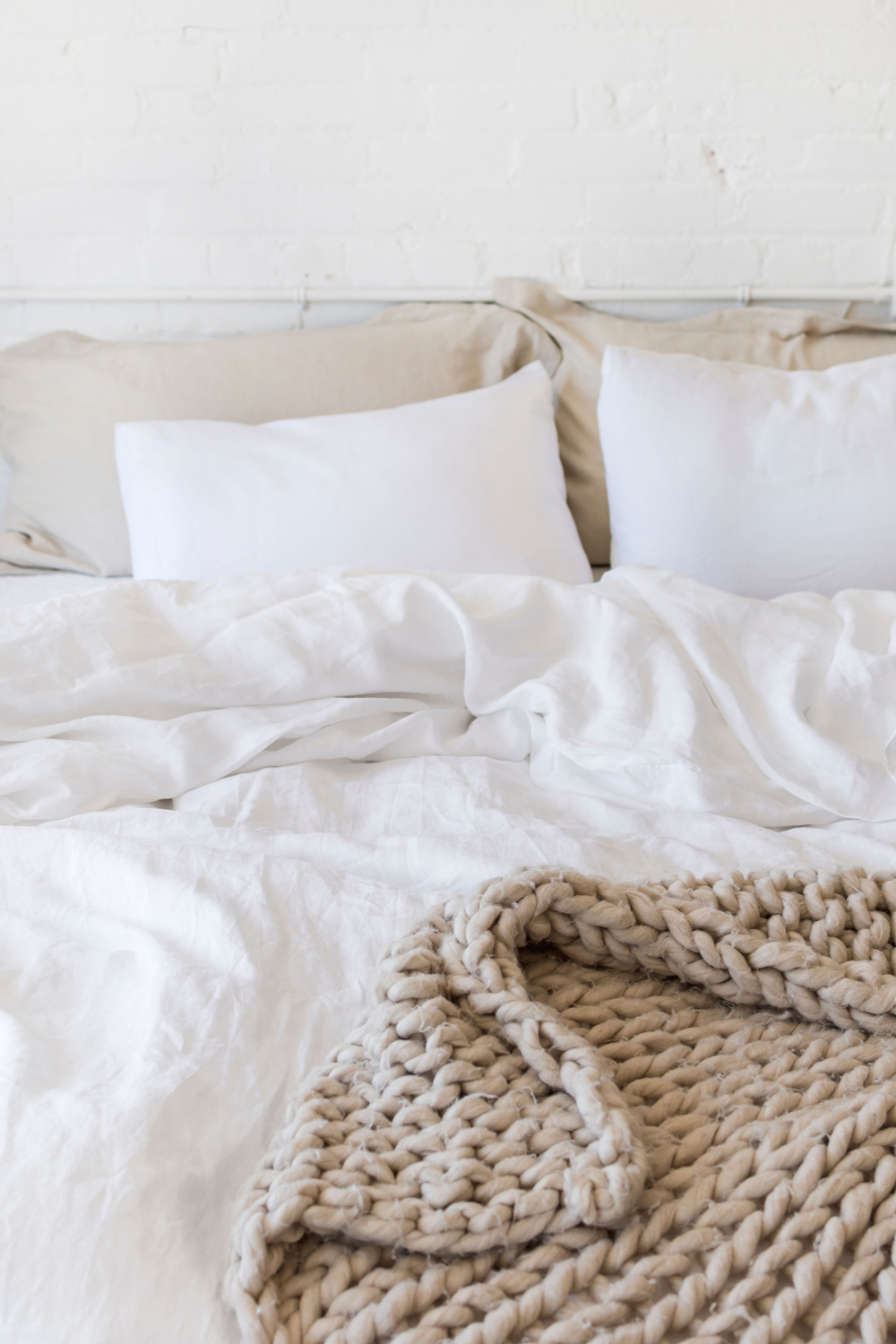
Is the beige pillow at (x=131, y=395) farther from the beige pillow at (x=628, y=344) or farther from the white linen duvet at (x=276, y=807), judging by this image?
the white linen duvet at (x=276, y=807)

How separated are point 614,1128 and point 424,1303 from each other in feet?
0.36

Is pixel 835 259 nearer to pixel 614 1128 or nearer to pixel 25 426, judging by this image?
pixel 25 426

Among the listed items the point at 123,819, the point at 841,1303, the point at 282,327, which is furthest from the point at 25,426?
the point at 841,1303

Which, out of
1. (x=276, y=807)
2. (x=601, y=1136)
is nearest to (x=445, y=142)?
(x=276, y=807)

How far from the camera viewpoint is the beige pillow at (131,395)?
5.02ft

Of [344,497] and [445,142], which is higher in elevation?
[445,142]

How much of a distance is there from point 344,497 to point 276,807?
0.58 m

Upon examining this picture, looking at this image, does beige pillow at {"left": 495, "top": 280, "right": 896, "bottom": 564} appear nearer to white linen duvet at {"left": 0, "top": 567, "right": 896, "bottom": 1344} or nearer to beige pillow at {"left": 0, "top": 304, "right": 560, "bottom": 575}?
beige pillow at {"left": 0, "top": 304, "right": 560, "bottom": 575}

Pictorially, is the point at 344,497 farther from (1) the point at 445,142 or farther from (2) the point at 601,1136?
(2) the point at 601,1136

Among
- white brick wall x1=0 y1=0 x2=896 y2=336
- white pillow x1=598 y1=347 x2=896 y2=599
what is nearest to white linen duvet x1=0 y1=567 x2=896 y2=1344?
white pillow x1=598 y1=347 x2=896 y2=599

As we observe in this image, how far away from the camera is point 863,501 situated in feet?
4.32

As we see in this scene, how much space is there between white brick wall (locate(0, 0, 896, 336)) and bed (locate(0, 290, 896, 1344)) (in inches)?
36.9

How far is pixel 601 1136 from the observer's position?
1.57ft

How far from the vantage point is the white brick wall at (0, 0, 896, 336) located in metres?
1.68
